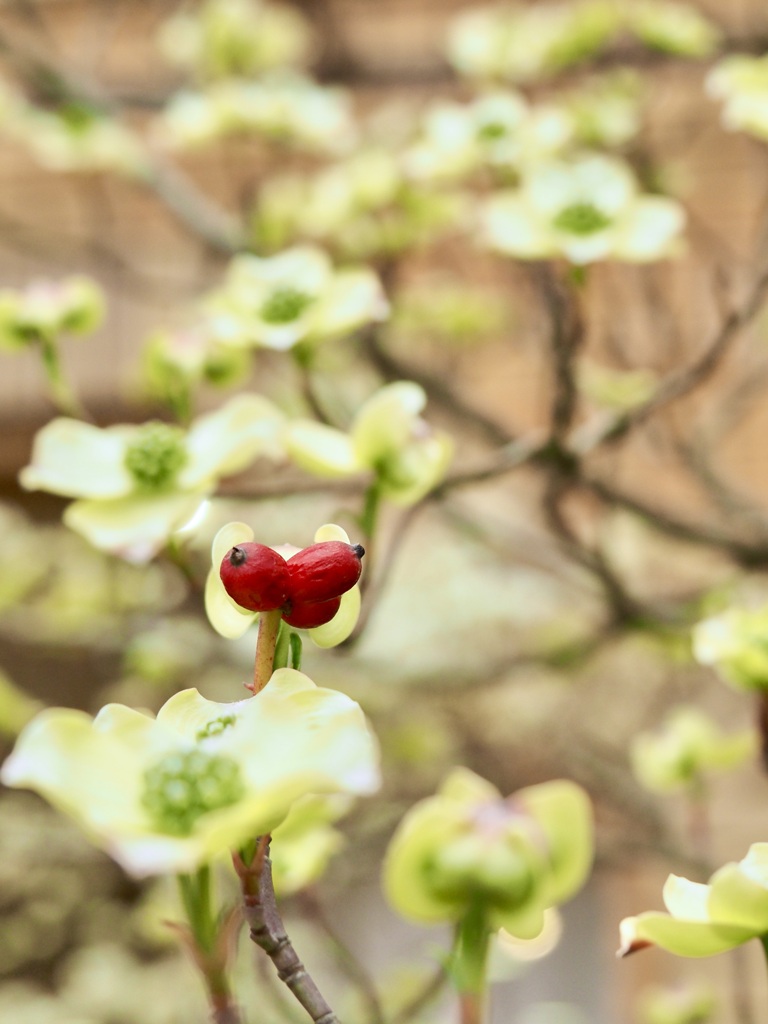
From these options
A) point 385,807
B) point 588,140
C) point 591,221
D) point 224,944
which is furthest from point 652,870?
point 224,944

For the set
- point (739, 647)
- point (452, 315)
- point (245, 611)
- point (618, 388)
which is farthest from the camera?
point (452, 315)

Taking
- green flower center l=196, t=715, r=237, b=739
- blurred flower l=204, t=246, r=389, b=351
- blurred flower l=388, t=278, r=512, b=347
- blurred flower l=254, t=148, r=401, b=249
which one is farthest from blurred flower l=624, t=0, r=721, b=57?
green flower center l=196, t=715, r=237, b=739

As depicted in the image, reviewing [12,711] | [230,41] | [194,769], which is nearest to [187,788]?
[194,769]

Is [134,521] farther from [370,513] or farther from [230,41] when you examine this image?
[230,41]

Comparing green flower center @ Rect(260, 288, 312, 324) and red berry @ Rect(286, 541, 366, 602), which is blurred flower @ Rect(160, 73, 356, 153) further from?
red berry @ Rect(286, 541, 366, 602)

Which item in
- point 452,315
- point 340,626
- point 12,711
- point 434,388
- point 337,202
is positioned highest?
point 340,626

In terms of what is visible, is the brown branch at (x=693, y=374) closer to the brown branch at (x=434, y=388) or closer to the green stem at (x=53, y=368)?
the brown branch at (x=434, y=388)

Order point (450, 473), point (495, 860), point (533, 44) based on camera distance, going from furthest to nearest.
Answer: point (533, 44) < point (450, 473) < point (495, 860)
